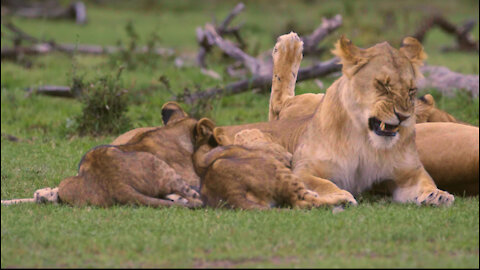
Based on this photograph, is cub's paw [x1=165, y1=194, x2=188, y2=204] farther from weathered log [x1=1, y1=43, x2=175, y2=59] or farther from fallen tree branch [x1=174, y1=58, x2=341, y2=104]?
weathered log [x1=1, y1=43, x2=175, y2=59]

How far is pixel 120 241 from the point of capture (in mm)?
4754

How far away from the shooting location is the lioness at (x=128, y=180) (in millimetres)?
5703

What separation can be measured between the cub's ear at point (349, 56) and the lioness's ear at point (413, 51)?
0.31 metres

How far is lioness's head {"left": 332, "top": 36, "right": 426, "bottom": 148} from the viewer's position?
5.46 metres

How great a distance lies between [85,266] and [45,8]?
63.4ft

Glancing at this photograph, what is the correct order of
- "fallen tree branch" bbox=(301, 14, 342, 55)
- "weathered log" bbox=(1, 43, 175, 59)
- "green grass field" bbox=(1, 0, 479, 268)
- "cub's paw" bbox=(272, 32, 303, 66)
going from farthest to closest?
"weathered log" bbox=(1, 43, 175, 59) < "fallen tree branch" bbox=(301, 14, 342, 55) < "cub's paw" bbox=(272, 32, 303, 66) < "green grass field" bbox=(1, 0, 479, 268)

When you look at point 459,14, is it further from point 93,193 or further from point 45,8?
point 93,193

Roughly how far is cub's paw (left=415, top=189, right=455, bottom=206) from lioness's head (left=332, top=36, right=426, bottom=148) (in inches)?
15.7

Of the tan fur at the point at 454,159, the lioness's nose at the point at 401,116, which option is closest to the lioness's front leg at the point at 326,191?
the lioness's nose at the point at 401,116

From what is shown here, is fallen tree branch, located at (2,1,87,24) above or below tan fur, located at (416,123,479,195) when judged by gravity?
above

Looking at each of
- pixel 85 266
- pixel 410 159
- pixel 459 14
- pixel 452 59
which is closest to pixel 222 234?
pixel 85 266

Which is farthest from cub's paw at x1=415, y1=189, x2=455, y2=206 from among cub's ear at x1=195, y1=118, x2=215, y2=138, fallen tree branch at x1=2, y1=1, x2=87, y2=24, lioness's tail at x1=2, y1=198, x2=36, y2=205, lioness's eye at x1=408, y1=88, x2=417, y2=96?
fallen tree branch at x1=2, y1=1, x2=87, y2=24

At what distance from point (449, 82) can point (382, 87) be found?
5.52 metres

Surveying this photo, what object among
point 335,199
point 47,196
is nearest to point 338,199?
point 335,199
